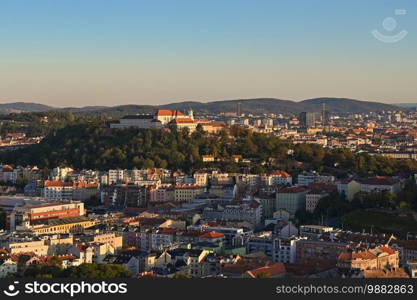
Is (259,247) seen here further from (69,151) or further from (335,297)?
(69,151)

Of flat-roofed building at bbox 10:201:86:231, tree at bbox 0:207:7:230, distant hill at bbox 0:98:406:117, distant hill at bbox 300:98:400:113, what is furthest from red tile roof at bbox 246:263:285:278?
distant hill at bbox 300:98:400:113

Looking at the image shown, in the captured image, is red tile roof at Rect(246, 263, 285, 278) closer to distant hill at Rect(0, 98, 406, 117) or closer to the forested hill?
the forested hill

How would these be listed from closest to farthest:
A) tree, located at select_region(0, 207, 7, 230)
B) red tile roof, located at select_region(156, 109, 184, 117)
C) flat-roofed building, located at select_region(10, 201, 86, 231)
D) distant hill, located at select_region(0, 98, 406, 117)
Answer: flat-roofed building, located at select_region(10, 201, 86, 231) → tree, located at select_region(0, 207, 7, 230) → red tile roof, located at select_region(156, 109, 184, 117) → distant hill, located at select_region(0, 98, 406, 117)

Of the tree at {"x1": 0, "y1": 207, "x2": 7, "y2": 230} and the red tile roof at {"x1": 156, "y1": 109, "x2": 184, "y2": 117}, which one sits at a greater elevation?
the red tile roof at {"x1": 156, "y1": 109, "x2": 184, "y2": 117}

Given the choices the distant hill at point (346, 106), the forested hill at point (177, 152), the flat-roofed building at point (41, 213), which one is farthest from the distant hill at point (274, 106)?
the flat-roofed building at point (41, 213)

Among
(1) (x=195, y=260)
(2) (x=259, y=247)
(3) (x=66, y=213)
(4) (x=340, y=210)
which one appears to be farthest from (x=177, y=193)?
(1) (x=195, y=260)

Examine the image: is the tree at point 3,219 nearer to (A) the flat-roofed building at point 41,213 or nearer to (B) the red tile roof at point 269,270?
(A) the flat-roofed building at point 41,213

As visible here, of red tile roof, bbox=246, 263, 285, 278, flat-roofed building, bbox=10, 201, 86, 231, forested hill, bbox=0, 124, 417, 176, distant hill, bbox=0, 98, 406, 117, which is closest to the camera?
red tile roof, bbox=246, 263, 285, 278

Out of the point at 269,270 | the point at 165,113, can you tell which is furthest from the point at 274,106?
the point at 269,270
